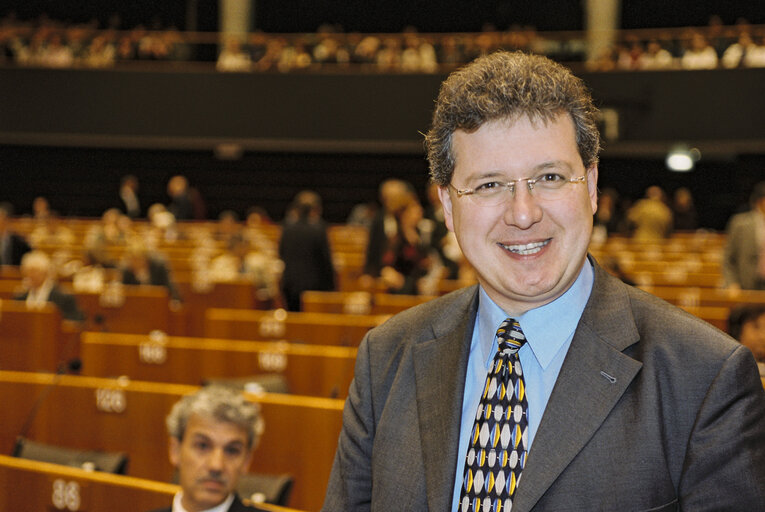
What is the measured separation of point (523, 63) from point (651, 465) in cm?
58

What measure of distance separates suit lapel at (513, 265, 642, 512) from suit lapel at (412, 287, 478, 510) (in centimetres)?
13

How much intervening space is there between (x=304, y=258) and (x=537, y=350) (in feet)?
21.3

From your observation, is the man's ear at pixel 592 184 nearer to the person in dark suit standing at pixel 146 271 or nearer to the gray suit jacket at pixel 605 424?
the gray suit jacket at pixel 605 424

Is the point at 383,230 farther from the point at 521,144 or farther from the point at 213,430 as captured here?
the point at 521,144

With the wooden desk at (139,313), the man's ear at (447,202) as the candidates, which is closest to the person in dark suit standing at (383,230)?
the wooden desk at (139,313)

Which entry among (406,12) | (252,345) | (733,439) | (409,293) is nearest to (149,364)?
(252,345)

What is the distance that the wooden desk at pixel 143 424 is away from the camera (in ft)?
12.0

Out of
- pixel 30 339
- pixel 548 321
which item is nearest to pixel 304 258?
pixel 30 339

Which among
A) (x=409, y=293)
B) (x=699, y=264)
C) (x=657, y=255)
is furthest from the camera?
(x=657, y=255)

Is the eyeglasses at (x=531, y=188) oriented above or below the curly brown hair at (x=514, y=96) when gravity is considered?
below

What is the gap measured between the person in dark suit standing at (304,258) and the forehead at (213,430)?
4.67 metres

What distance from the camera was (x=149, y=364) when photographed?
199 inches

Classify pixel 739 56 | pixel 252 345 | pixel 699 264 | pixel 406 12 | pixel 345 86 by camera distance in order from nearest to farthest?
1. pixel 252 345
2. pixel 699 264
3. pixel 739 56
4. pixel 345 86
5. pixel 406 12

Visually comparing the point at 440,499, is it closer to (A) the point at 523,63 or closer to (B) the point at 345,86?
(A) the point at 523,63
